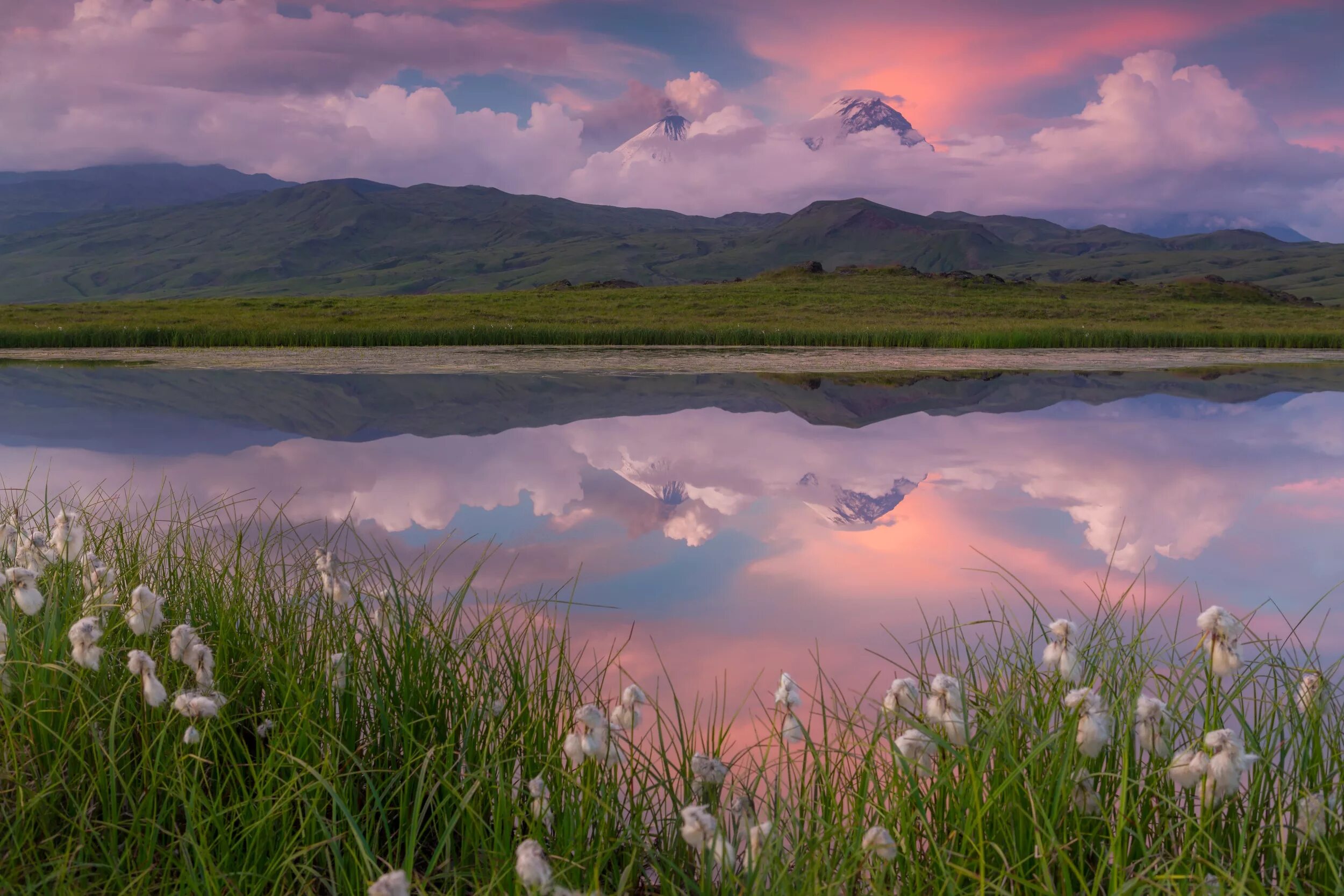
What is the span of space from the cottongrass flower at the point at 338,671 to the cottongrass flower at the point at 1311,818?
7.97ft

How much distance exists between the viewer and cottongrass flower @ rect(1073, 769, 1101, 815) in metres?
2.36

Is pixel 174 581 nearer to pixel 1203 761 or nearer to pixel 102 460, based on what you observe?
pixel 1203 761

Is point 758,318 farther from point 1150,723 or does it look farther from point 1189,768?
point 1189,768

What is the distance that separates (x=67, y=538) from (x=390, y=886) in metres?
2.63

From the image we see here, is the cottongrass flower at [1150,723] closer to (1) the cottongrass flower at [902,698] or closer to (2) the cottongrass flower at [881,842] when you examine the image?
(1) the cottongrass flower at [902,698]

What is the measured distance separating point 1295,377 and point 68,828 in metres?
23.2

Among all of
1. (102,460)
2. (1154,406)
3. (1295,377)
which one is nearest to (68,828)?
(102,460)

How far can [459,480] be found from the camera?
9203 millimetres

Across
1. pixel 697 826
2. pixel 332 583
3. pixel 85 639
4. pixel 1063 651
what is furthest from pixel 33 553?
pixel 1063 651

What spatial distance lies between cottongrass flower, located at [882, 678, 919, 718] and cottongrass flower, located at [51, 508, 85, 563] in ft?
9.22

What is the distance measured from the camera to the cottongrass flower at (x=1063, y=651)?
243 cm

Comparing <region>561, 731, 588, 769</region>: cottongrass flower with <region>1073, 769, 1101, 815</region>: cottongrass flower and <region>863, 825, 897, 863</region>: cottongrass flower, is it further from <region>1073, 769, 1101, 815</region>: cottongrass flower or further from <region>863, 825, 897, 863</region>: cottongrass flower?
<region>1073, 769, 1101, 815</region>: cottongrass flower

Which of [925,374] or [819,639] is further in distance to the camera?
[925,374]

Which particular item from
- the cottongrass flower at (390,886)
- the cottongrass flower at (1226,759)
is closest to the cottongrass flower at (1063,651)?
the cottongrass flower at (1226,759)
